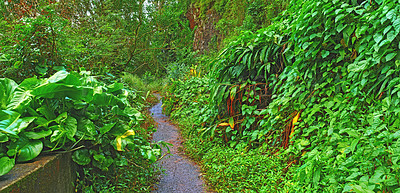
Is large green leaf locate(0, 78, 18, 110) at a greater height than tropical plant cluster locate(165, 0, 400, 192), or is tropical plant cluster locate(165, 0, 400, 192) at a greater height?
large green leaf locate(0, 78, 18, 110)

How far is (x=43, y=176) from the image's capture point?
1306mm

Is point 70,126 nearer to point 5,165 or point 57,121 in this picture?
point 57,121

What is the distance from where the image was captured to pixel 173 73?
8.02 meters

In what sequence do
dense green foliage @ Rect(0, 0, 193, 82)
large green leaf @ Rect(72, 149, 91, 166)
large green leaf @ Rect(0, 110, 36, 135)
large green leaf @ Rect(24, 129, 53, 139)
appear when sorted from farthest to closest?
1. dense green foliage @ Rect(0, 0, 193, 82)
2. large green leaf @ Rect(72, 149, 91, 166)
3. large green leaf @ Rect(24, 129, 53, 139)
4. large green leaf @ Rect(0, 110, 36, 135)

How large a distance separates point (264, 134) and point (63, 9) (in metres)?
4.02

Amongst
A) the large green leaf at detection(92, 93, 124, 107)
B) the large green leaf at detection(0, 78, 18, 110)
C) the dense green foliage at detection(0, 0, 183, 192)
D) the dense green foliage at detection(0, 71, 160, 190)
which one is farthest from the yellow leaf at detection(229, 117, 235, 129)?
the large green leaf at detection(0, 78, 18, 110)

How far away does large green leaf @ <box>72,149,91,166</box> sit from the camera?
1.66 m

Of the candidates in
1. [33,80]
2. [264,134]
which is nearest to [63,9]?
[33,80]

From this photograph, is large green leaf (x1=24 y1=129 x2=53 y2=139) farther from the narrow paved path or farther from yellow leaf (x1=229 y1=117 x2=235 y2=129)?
yellow leaf (x1=229 y1=117 x2=235 y2=129)

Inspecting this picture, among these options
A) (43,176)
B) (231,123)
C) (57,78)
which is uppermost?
(57,78)

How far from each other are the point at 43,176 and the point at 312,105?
7.46ft

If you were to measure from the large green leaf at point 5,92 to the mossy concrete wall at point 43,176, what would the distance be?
456mm

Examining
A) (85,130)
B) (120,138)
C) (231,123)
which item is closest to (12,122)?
(85,130)

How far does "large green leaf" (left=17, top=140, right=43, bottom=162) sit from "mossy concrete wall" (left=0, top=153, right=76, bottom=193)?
0.04 m
